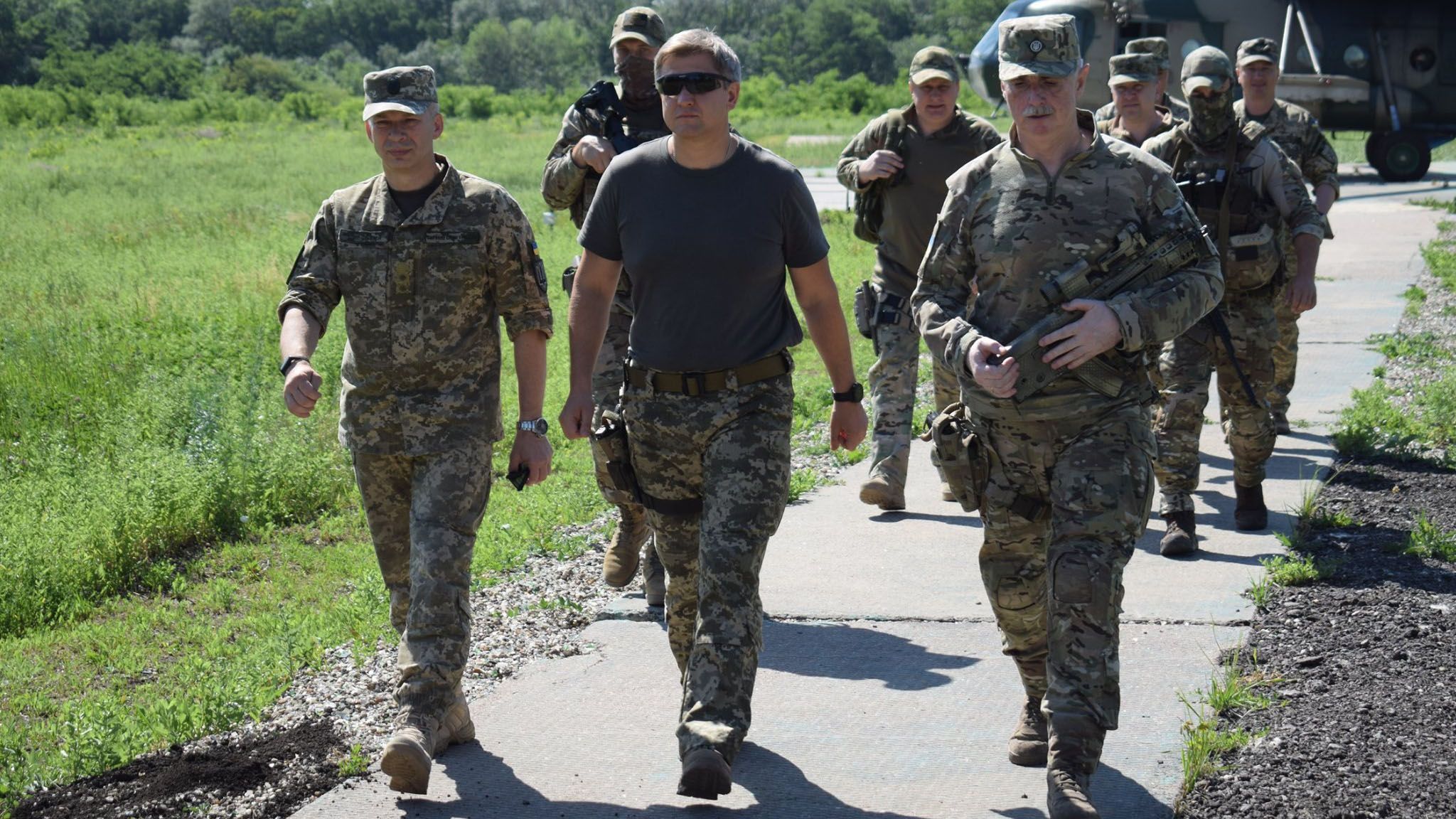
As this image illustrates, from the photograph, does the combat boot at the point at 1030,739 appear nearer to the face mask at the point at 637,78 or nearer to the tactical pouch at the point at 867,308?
the face mask at the point at 637,78

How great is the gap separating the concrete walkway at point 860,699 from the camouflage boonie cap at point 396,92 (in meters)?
1.95

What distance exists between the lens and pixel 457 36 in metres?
151

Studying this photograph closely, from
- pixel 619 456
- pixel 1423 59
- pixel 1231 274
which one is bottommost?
pixel 619 456

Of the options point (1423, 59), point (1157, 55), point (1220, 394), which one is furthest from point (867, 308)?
point (1423, 59)

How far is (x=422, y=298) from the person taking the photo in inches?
187

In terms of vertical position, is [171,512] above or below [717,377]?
below

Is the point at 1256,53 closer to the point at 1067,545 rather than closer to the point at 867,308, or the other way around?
the point at 867,308

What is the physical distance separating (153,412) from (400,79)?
562cm

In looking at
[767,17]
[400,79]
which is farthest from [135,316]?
[767,17]

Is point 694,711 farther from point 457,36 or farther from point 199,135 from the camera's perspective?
point 457,36

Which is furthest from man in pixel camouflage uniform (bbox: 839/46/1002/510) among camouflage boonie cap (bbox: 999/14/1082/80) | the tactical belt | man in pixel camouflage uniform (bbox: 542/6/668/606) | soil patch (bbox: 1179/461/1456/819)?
camouflage boonie cap (bbox: 999/14/1082/80)

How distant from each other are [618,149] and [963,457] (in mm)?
2480

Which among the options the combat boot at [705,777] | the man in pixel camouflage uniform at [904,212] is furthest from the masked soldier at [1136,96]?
the combat boot at [705,777]

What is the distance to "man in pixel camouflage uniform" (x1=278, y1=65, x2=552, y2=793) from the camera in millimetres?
4648
